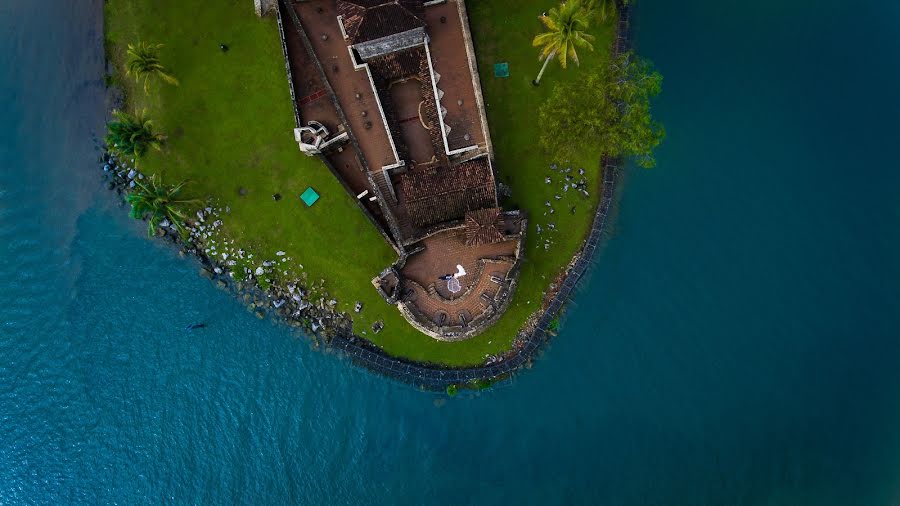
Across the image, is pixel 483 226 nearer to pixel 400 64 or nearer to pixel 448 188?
pixel 448 188

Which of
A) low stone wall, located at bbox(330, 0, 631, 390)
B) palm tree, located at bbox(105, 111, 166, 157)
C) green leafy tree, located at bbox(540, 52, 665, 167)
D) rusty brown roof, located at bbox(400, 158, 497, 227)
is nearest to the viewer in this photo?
green leafy tree, located at bbox(540, 52, 665, 167)

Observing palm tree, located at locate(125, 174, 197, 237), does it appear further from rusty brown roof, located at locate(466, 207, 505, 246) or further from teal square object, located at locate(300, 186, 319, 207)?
rusty brown roof, located at locate(466, 207, 505, 246)

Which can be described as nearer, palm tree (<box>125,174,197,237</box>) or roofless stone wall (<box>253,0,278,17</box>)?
palm tree (<box>125,174,197,237</box>)

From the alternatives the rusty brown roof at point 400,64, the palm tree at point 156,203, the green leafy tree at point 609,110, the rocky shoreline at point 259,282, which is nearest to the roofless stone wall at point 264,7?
the rusty brown roof at point 400,64

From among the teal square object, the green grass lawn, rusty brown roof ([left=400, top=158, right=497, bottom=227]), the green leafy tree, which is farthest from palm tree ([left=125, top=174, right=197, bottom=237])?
the green leafy tree

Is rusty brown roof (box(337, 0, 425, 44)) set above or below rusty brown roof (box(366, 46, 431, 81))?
above

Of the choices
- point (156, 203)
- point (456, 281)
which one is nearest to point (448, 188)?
point (456, 281)

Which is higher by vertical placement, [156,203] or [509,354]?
[156,203]
